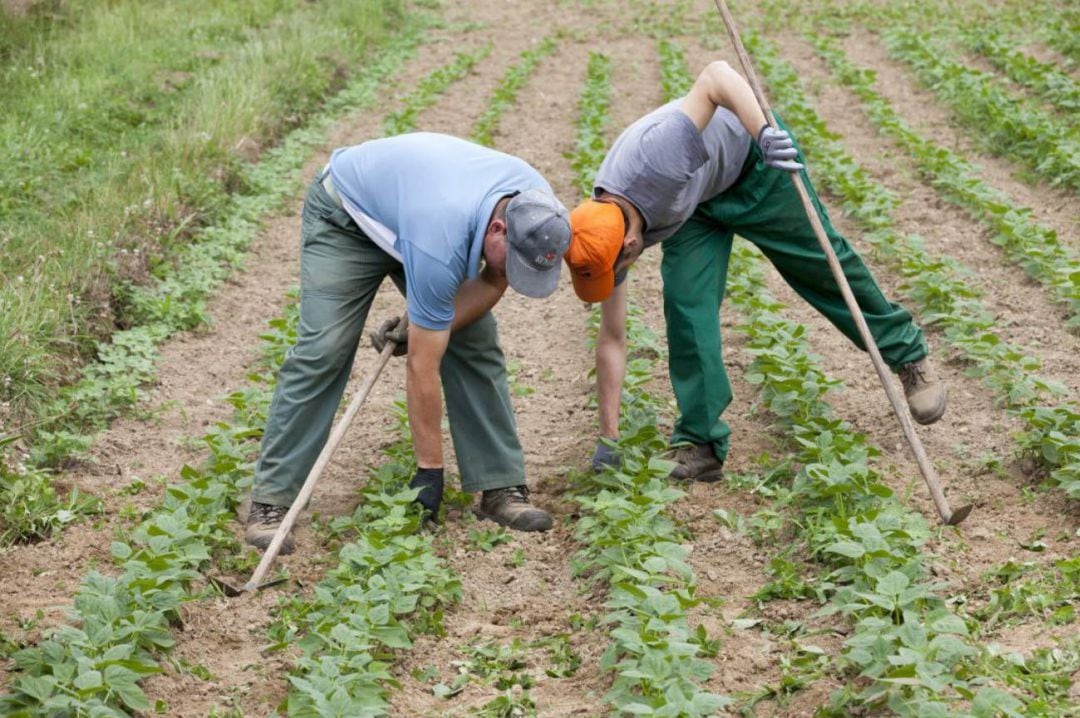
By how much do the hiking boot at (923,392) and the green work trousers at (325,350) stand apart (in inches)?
67.6

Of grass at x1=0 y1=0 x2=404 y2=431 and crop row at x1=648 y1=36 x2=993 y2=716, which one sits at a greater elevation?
crop row at x1=648 y1=36 x2=993 y2=716

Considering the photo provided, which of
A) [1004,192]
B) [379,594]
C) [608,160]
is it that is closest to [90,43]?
[1004,192]

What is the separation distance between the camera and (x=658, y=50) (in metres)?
16.0

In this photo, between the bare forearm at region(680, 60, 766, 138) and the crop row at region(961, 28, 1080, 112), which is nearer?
the bare forearm at region(680, 60, 766, 138)

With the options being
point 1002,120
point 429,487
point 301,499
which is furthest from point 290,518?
point 1002,120

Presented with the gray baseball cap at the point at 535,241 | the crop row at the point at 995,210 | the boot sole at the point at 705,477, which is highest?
the gray baseball cap at the point at 535,241

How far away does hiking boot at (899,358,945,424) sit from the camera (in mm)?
5363

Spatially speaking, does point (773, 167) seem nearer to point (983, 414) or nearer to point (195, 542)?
point (983, 414)

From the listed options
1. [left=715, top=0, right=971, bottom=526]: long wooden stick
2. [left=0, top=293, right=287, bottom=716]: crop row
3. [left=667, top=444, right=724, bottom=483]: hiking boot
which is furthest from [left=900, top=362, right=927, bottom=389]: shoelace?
[left=0, top=293, right=287, bottom=716]: crop row

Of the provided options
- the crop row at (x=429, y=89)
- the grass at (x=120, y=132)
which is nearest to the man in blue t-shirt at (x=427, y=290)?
the grass at (x=120, y=132)

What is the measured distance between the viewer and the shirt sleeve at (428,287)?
434 centimetres

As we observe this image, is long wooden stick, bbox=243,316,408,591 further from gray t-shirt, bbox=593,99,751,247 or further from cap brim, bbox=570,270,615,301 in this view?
gray t-shirt, bbox=593,99,751,247

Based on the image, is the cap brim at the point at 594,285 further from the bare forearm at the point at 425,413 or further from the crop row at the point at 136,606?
the crop row at the point at 136,606

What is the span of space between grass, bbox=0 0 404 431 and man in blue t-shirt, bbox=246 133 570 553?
1572 millimetres
